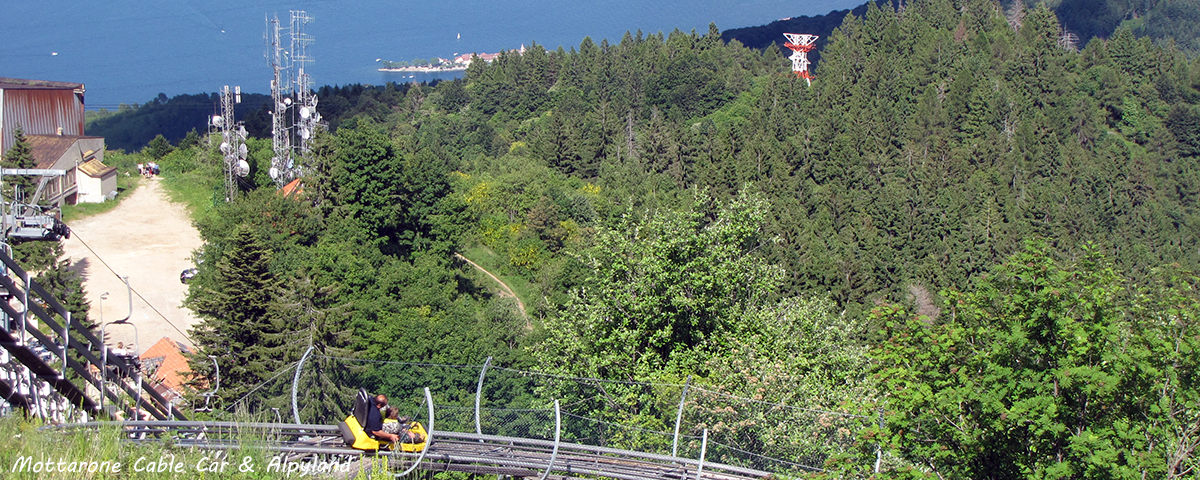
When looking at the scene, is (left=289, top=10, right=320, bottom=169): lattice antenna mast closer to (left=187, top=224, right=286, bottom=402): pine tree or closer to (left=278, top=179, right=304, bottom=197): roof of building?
(left=278, top=179, right=304, bottom=197): roof of building

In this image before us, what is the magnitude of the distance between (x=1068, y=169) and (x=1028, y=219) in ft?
46.1

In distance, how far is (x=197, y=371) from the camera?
67.4 ft

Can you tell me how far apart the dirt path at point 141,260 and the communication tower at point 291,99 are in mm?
4505

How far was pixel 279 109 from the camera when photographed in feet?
135

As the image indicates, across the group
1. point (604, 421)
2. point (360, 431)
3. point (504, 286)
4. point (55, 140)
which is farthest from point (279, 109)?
point (360, 431)

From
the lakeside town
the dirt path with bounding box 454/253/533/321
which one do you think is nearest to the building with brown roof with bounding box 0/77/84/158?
the dirt path with bounding box 454/253/533/321

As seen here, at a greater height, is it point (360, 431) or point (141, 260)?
point (360, 431)

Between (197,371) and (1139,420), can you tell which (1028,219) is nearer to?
(197,371)

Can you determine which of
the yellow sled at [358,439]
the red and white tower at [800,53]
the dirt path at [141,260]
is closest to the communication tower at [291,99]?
the dirt path at [141,260]

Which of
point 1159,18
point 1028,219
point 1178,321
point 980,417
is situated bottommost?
point 1028,219

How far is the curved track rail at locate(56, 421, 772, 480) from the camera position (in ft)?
29.8

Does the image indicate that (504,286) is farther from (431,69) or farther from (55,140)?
(431,69)

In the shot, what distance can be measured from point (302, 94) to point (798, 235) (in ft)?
87.5

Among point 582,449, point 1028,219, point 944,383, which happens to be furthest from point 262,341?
point 1028,219
